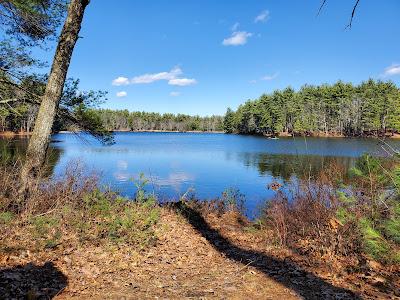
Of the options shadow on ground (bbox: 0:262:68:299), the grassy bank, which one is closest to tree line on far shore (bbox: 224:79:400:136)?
the grassy bank

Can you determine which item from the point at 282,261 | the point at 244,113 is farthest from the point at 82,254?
the point at 244,113

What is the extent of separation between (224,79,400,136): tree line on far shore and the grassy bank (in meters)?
80.6

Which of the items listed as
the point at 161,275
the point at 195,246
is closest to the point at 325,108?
the point at 195,246

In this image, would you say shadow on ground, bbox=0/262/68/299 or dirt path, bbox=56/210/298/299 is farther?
dirt path, bbox=56/210/298/299

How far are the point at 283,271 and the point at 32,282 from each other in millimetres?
4524

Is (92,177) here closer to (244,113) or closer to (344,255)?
(344,255)

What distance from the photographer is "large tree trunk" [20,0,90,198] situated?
27.4ft

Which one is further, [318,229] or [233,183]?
[233,183]

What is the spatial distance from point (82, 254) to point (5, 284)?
1680 millimetres

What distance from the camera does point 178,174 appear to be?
28.8m

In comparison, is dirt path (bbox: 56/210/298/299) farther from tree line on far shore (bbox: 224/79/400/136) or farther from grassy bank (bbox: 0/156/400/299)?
tree line on far shore (bbox: 224/79/400/136)

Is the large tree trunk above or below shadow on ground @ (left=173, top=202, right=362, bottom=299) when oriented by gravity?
above

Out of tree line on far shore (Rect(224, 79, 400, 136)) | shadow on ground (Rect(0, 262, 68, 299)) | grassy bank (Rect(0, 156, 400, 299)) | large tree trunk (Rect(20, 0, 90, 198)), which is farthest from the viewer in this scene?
tree line on far shore (Rect(224, 79, 400, 136))

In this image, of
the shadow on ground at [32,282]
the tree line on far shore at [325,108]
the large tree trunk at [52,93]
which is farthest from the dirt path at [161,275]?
the tree line on far shore at [325,108]
